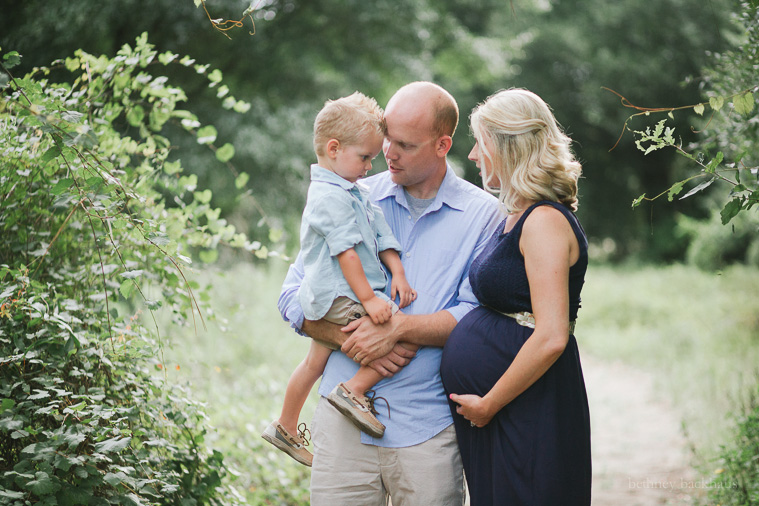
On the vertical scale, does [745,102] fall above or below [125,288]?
above

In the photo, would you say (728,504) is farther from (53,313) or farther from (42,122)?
(42,122)

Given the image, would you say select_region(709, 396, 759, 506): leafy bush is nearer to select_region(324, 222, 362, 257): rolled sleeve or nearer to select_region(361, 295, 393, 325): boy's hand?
select_region(361, 295, 393, 325): boy's hand

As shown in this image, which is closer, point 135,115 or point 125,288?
point 125,288

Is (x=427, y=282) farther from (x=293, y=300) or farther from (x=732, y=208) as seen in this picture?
(x=732, y=208)

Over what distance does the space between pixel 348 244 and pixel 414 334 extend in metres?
0.43

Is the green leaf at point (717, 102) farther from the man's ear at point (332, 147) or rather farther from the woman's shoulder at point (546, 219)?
the man's ear at point (332, 147)

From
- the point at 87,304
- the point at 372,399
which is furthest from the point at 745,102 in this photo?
the point at 87,304

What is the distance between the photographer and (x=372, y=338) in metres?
2.55

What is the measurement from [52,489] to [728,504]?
370 centimetres

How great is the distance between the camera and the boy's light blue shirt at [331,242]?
8.45 feet

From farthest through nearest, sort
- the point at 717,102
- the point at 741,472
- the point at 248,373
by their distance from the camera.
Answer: the point at 248,373 < the point at 741,472 < the point at 717,102

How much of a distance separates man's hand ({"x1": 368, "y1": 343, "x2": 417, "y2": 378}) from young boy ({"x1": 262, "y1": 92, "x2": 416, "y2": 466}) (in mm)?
29

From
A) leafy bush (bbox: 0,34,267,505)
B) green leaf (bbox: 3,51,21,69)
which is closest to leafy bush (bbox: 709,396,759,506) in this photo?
leafy bush (bbox: 0,34,267,505)

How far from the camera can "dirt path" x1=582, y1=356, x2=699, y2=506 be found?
5289 mm
